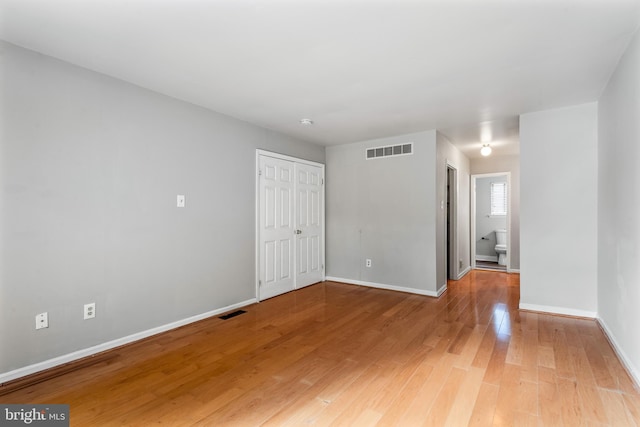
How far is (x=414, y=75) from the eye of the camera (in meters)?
2.65

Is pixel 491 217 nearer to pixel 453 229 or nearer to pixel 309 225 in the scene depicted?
pixel 453 229

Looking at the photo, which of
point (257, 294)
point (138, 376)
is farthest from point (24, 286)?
point (257, 294)

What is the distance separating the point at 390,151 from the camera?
15.7ft

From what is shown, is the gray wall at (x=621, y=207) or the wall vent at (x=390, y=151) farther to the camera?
the wall vent at (x=390, y=151)

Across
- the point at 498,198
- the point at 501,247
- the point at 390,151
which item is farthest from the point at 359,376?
the point at 498,198

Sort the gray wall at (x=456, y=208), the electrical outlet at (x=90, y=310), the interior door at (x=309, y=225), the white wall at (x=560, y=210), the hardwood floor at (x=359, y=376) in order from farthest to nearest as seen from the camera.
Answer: the interior door at (x=309, y=225)
the gray wall at (x=456, y=208)
the white wall at (x=560, y=210)
the electrical outlet at (x=90, y=310)
the hardwood floor at (x=359, y=376)

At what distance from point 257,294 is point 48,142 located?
2712mm

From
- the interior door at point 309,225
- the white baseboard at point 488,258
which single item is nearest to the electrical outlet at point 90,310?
the interior door at point 309,225

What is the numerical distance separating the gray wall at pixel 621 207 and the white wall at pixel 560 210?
173mm

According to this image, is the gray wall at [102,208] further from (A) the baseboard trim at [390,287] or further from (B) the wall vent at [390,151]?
(B) the wall vent at [390,151]

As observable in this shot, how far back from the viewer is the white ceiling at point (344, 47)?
1.80 metres

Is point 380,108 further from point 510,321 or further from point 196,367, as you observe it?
point 196,367

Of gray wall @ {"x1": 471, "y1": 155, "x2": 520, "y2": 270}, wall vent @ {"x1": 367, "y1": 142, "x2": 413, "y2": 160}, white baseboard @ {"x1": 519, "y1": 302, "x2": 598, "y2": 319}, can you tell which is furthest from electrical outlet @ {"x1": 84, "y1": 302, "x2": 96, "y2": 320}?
gray wall @ {"x1": 471, "y1": 155, "x2": 520, "y2": 270}

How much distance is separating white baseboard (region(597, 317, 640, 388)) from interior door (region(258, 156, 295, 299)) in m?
3.62
